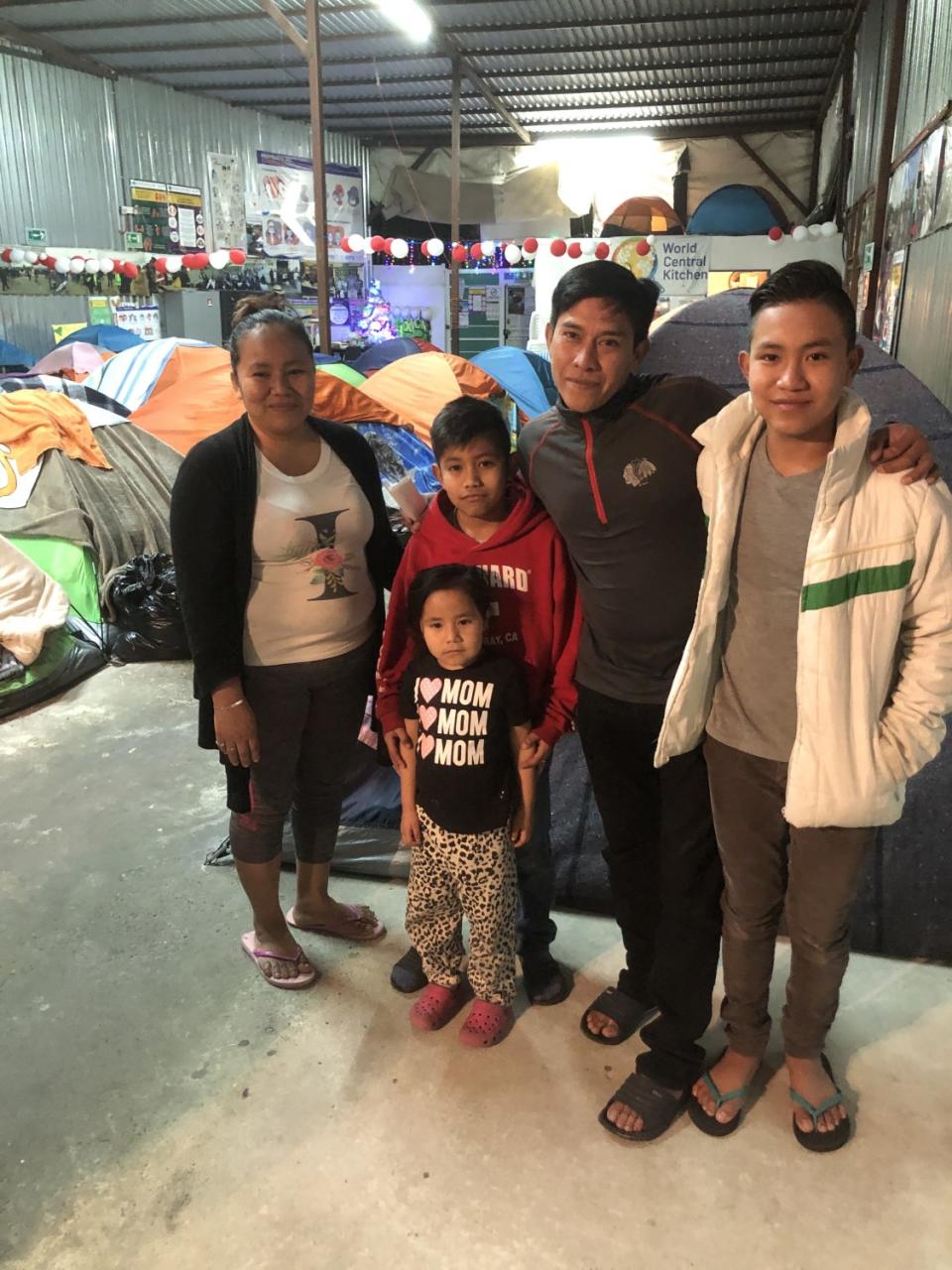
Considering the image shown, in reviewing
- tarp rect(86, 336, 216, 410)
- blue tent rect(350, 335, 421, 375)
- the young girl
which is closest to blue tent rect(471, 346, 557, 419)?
blue tent rect(350, 335, 421, 375)

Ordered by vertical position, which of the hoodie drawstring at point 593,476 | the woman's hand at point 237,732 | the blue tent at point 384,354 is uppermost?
the blue tent at point 384,354

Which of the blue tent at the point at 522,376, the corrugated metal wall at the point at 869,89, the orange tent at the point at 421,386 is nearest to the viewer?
the orange tent at the point at 421,386

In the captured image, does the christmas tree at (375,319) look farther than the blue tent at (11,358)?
Yes

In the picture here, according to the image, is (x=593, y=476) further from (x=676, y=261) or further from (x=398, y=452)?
(x=676, y=261)

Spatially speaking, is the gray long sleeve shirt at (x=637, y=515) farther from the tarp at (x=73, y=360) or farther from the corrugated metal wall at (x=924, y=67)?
the tarp at (x=73, y=360)

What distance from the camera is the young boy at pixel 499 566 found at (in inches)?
63.0

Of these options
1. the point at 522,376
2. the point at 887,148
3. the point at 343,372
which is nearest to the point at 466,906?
the point at 343,372

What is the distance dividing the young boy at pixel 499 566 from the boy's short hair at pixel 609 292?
0.24m

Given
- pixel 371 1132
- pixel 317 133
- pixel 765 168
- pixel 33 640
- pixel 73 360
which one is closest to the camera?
pixel 371 1132

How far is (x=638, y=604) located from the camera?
1.53 metres

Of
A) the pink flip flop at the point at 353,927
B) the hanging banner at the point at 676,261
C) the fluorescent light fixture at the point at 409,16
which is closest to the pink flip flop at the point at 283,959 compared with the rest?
the pink flip flop at the point at 353,927

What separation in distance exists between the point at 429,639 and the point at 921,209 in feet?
15.9

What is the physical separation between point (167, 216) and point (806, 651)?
10801 millimetres

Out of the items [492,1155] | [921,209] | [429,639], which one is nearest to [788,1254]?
[492,1155]
